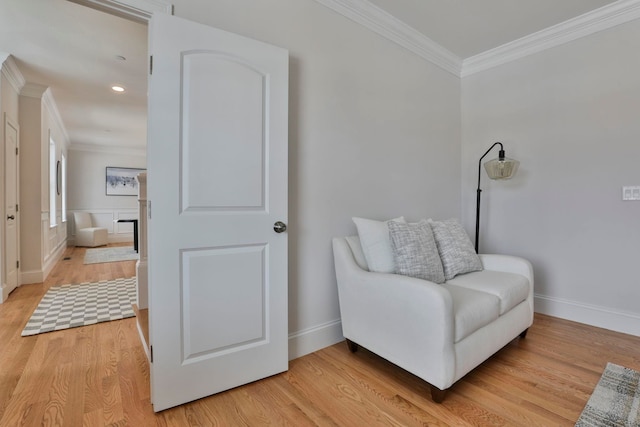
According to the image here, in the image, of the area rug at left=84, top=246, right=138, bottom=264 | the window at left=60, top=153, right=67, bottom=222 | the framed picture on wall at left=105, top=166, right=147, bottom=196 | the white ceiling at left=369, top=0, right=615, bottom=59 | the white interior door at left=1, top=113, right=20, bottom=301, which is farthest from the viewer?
the framed picture on wall at left=105, top=166, right=147, bottom=196

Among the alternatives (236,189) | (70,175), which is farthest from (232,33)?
(70,175)

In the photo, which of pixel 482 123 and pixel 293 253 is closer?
pixel 293 253

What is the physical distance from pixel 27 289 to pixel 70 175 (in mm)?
5048

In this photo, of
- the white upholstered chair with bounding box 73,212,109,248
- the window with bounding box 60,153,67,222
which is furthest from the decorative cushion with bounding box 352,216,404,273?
the white upholstered chair with bounding box 73,212,109,248

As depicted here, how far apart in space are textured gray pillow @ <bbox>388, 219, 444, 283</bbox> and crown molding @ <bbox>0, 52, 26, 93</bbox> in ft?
13.4

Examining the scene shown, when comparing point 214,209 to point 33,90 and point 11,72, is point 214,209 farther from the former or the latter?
point 33,90

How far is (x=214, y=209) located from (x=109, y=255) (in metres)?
5.72

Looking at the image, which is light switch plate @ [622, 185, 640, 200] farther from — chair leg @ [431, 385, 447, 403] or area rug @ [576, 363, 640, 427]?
chair leg @ [431, 385, 447, 403]

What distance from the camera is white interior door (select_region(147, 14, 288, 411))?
4.92 feet

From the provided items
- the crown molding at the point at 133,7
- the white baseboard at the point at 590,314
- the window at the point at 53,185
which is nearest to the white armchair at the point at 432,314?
the white baseboard at the point at 590,314

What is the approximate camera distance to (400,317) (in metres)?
1.69

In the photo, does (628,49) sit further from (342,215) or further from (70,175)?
(70,175)

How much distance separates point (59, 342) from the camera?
229cm

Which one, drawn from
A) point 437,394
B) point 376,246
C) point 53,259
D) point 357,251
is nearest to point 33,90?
point 53,259
